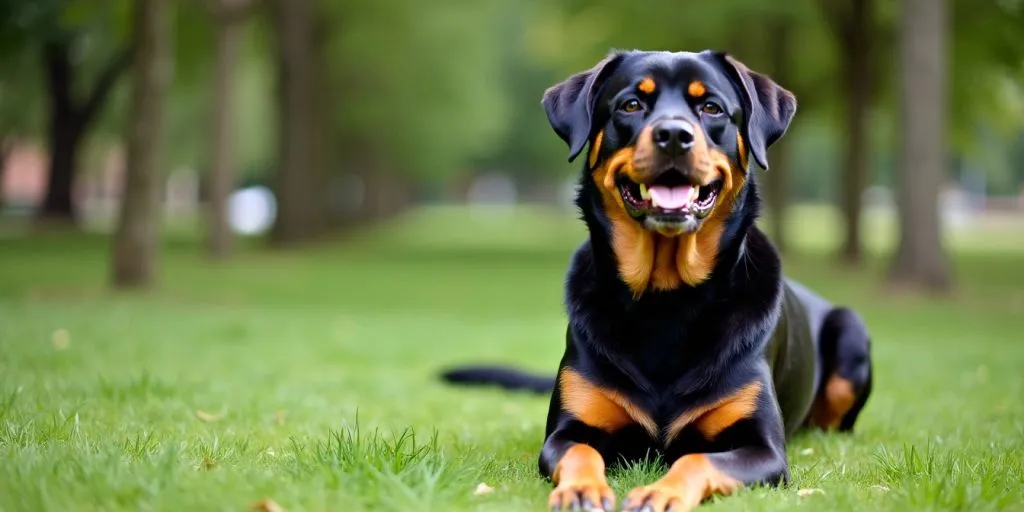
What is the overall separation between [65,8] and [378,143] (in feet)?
71.1

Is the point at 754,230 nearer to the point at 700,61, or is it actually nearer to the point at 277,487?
the point at 700,61

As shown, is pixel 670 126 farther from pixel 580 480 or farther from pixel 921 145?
pixel 921 145

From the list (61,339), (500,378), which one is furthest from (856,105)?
(61,339)

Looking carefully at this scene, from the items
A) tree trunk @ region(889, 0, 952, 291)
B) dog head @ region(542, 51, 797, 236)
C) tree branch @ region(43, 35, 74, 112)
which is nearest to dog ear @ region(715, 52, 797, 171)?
dog head @ region(542, 51, 797, 236)

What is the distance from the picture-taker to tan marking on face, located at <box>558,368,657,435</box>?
440 cm

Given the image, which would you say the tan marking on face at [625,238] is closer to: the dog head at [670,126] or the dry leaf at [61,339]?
the dog head at [670,126]

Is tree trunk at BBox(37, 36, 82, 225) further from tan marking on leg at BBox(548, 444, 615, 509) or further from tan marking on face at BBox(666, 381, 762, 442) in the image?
tan marking on leg at BBox(548, 444, 615, 509)

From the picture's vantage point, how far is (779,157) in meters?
24.6

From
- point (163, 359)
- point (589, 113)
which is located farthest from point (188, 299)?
point (589, 113)

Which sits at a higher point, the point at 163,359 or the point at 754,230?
the point at 754,230

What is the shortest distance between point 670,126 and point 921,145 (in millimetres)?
13000

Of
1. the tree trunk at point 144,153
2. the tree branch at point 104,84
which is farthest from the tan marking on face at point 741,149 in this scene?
the tree branch at point 104,84

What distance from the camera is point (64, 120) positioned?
32188 millimetres

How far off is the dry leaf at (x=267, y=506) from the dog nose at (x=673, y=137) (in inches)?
→ 78.0
